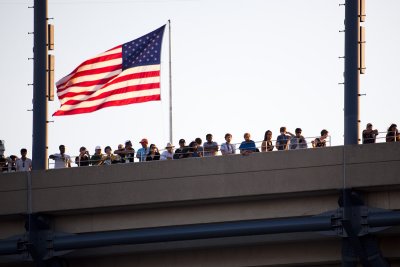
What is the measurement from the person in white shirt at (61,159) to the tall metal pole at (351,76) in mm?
8004

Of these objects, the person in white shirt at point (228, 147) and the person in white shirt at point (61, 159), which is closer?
the person in white shirt at point (228, 147)

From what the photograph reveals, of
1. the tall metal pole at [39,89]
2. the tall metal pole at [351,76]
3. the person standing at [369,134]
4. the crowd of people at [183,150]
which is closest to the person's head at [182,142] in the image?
the crowd of people at [183,150]

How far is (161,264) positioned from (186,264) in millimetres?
728

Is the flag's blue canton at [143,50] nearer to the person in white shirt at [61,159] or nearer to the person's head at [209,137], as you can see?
the person in white shirt at [61,159]

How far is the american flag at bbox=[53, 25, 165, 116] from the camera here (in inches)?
1367

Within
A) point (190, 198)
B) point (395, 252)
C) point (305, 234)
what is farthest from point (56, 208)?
point (395, 252)

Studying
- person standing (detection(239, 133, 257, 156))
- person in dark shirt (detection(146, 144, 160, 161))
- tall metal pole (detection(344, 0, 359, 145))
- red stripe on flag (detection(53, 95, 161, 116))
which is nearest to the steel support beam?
person standing (detection(239, 133, 257, 156))

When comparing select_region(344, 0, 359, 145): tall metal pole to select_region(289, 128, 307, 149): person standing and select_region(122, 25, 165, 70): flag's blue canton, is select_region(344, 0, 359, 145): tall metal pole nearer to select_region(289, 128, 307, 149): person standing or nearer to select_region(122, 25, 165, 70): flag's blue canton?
select_region(289, 128, 307, 149): person standing

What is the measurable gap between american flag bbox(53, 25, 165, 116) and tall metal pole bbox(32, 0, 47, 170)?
95cm

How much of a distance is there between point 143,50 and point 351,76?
6.24 meters

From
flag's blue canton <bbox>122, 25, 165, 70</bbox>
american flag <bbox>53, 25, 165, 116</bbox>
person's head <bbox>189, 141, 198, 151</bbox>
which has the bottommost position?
→ person's head <bbox>189, 141, 198, 151</bbox>

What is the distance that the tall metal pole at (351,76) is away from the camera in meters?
32.6

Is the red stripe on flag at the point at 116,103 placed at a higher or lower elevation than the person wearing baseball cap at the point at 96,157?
higher

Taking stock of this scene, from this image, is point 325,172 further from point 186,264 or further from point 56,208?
point 56,208
